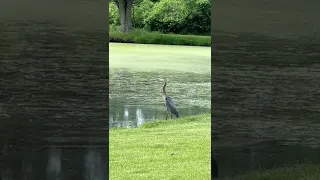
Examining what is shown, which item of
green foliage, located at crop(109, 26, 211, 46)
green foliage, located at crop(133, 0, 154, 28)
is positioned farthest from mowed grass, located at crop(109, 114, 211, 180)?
green foliage, located at crop(133, 0, 154, 28)

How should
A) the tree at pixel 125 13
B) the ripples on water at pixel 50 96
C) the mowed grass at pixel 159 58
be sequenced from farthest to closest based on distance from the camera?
the tree at pixel 125 13 → the mowed grass at pixel 159 58 → the ripples on water at pixel 50 96

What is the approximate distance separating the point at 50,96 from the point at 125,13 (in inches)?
480

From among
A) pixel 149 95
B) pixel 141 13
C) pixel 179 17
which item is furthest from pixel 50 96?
pixel 141 13

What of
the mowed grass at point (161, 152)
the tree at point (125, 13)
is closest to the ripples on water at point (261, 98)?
the mowed grass at point (161, 152)

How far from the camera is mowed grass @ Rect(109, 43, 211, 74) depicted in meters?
12.3

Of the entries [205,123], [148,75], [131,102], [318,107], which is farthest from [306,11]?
[148,75]

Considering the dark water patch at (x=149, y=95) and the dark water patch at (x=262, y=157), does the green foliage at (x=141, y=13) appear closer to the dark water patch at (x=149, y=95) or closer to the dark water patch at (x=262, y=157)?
the dark water patch at (x=149, y=95)

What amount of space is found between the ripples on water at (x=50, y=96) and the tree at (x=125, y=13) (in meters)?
12.0

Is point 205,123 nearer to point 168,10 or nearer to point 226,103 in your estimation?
point 226,103

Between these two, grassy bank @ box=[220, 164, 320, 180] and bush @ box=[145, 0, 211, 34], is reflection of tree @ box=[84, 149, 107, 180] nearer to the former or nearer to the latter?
Answer: grassy bank @ box=[220, 164, 320, 180]

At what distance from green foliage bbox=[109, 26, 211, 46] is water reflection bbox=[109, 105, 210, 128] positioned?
282 inches

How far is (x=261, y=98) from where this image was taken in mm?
Result: 3727

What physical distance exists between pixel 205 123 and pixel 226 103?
4179 millimetres

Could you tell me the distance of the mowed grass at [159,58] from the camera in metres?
12.3
